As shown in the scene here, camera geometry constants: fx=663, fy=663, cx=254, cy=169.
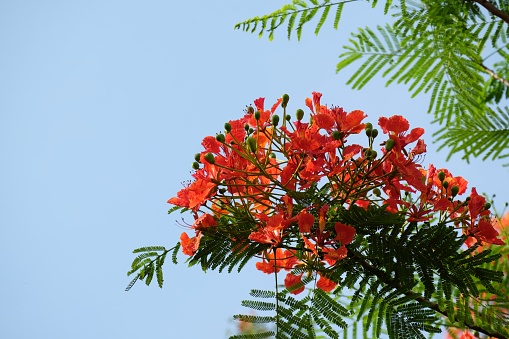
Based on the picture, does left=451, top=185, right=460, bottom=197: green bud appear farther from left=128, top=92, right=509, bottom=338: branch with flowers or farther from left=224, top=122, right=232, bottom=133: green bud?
left=224, top=122, right=232, bottom=133: green bud

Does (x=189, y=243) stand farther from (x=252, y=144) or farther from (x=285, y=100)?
(x=285, y=100)

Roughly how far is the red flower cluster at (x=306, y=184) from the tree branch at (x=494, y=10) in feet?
2.65

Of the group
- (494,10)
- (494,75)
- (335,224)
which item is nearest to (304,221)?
(335,224)

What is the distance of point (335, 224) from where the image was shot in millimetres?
1567

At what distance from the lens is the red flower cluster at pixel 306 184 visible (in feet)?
5.30

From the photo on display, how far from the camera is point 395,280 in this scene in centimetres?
163

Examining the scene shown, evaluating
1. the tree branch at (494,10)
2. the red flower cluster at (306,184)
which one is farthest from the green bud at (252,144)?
the tree branch at (494,10)

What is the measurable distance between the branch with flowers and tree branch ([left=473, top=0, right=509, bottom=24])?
0.81 m

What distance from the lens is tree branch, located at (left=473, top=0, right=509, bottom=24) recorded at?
227 cm

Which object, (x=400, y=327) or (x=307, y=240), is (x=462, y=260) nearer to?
(x=400, y=327)

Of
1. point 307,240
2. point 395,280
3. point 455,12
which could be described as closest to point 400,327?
point 395,280

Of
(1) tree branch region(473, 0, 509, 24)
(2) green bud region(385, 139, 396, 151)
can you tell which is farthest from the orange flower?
(1) tree branch region(473, 0, 509, 24)

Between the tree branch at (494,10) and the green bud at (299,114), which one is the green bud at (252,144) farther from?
the tree branch at (494,10)

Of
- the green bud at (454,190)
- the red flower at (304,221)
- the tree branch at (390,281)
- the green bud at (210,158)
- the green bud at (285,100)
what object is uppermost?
the green bud at (285,100)
